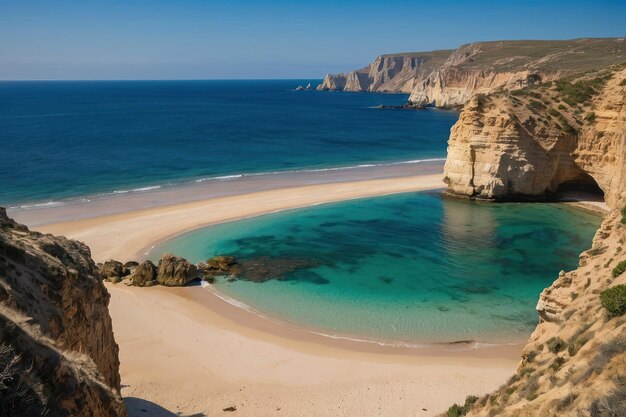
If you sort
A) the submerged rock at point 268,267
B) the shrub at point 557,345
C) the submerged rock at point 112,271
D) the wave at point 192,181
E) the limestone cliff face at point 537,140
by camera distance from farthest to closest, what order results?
the wave at point 192,181 → the limestone cliff face at point 537,140 → the submerged rock at point 268,267 → the submerged rock at point 112,271 → the shrub at point 557,345

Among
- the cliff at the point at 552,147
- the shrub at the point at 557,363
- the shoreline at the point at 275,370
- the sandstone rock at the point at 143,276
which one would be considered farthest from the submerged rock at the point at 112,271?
the shrub at the point at 557,363

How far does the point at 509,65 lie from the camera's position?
113062mm

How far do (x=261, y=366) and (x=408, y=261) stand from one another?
13.2 meters

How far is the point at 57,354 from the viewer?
7777mm

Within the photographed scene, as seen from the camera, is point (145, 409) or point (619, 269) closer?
point (619, 269)

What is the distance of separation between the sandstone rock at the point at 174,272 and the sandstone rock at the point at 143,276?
356mm

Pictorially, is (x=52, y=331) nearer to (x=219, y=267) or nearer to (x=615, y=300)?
(x=615, y=300)

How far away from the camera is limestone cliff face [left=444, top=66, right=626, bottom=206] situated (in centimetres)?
3716

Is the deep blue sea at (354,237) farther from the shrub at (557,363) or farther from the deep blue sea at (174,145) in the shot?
the shrub at (557,363)

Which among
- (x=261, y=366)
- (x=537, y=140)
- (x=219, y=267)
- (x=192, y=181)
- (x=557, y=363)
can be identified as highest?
(x=537, y=140)

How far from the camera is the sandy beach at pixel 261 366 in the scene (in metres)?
15.7

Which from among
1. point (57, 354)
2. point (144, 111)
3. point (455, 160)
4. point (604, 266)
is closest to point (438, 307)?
point (604, 266)

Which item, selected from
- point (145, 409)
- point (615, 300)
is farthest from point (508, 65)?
point (145, 409)

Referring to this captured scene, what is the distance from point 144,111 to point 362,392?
362 ft
